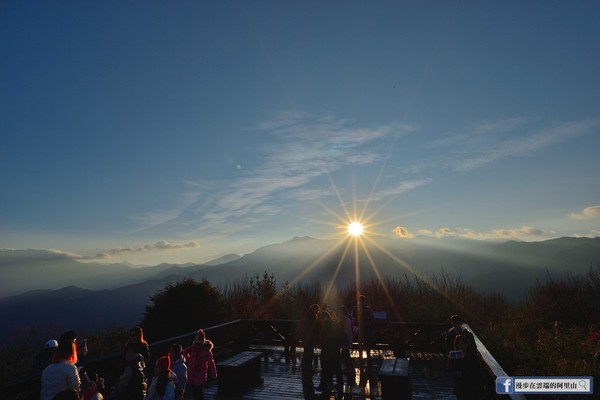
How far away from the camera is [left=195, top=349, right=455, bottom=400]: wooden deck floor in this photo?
28.7 ft

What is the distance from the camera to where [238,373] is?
9320mm

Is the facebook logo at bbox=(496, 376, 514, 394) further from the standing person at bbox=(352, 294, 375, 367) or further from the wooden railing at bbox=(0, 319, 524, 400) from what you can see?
the wooden railing at bbox=(0, 319, 524, 400)

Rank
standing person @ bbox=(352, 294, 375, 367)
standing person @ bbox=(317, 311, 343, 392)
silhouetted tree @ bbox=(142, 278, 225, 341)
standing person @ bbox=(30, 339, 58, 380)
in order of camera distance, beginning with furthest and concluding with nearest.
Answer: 1. silhouetted tree @ bbox=(142, 278, 225, 341)
2. standing person @ bbox=(352, 294, 375, 367)
3. standing person @ bbox=(317, 311, 343, 392)
4. standing person @ bbox=(30, 339, 58, 380)

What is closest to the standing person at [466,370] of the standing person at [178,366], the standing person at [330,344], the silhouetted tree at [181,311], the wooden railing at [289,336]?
the standing person at [330,344]

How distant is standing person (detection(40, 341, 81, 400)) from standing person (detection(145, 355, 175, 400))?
1.22m

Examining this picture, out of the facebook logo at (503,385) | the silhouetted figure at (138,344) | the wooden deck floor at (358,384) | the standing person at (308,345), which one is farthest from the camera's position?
the wooden deck floor at (358,384)

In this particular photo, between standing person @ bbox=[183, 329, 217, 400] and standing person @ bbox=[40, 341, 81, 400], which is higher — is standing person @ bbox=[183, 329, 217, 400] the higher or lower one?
the lower one

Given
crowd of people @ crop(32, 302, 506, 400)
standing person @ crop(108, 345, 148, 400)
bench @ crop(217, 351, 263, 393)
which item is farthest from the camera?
bench @ crop(217, 351, 263, 393)

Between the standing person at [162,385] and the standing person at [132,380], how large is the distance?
164 mm

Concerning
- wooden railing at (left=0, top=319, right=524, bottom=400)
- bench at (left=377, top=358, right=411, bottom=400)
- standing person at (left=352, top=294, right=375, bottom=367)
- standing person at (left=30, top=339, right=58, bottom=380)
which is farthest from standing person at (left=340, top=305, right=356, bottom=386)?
standing person at (left=30, top=339, right=58, bottom=380)

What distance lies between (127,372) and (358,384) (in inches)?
216

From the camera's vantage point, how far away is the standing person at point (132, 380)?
20.1 feet

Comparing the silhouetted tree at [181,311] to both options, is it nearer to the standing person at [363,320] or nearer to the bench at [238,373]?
the bench at [238,373]

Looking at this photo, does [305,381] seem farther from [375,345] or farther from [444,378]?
[375,345]
